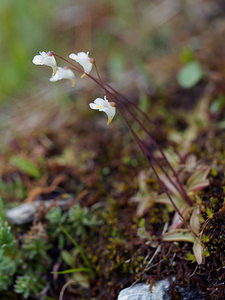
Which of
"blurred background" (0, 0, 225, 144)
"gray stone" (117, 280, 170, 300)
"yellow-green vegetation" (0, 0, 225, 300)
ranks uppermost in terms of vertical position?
"blurred background" (0, 0, 225, 144)

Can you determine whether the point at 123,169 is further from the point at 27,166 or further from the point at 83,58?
the point at 83,58

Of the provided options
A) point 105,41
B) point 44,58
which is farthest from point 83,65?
point 105,41

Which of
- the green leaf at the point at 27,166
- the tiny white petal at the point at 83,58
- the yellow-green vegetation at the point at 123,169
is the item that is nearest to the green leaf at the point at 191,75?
the yellow-green vegetation at the point at 123,169

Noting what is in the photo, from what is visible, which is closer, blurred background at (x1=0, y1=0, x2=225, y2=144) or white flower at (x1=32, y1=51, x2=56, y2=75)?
white flower at (x1=32, y1=51, x2=56, y2=75)

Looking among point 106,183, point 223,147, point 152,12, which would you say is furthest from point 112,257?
point 152,12

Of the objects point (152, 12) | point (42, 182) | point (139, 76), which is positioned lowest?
point (42, 182)

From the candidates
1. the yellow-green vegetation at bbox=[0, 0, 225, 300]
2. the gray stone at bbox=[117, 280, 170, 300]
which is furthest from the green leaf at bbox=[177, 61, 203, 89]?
the gray stone at bbox=[117, 280, 170, 300]

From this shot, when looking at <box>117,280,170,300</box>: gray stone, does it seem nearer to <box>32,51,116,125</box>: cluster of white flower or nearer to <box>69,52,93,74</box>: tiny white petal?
<box>32,51,116,125</box>: cluster of white flower

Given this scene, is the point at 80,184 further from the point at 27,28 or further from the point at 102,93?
the point at 27,28
